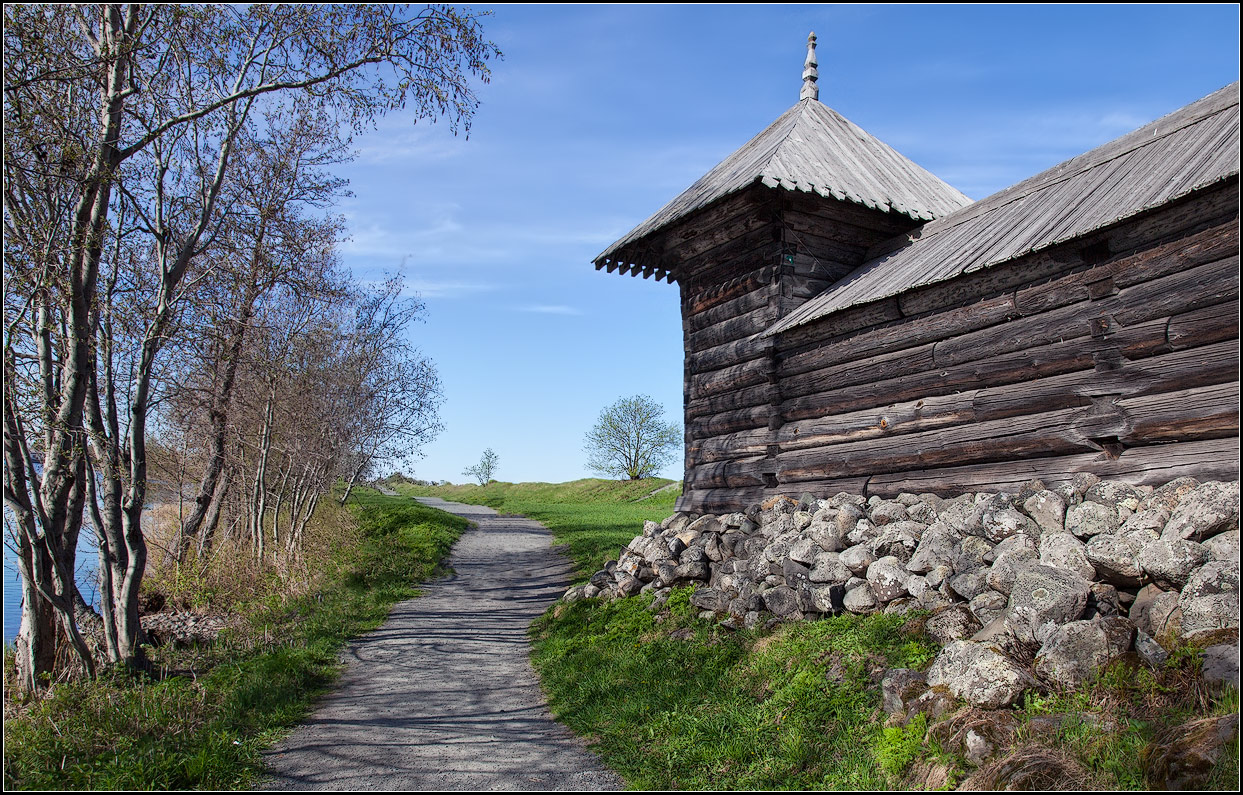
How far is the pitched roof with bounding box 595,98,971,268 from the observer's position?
9.70 metres

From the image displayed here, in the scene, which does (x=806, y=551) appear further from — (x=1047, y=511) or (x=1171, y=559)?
(x=1171, y=559)

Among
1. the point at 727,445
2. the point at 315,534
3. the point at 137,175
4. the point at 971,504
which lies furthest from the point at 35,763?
the point at 315,534

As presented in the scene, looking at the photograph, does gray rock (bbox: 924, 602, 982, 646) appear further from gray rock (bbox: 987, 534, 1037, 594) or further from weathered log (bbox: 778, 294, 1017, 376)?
weathered log (bbox: 778, 294, 1017, 376)

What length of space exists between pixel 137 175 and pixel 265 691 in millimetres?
5857

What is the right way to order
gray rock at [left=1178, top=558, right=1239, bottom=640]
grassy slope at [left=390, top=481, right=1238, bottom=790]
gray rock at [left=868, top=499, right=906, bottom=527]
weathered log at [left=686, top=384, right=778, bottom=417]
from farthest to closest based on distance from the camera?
weathered log at [left=686, top=384, right=778, bottom=417] < gray rock at [left=868, top=499, right=906, bottom=527] < gray rock at [left=1178, top=558, right=1239, bottom=640] < grassy slope at [left=390, top=481, right=1238, bottom=790]

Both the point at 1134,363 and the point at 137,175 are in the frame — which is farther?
the point at 137,175

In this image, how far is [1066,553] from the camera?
17.5 ft

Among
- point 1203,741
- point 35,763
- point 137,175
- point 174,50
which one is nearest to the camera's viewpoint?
point 1203,741

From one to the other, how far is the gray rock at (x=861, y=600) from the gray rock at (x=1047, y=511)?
145 cm

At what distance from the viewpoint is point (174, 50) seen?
25.9ft

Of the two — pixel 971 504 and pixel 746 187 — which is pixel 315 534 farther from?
pixel 971 504

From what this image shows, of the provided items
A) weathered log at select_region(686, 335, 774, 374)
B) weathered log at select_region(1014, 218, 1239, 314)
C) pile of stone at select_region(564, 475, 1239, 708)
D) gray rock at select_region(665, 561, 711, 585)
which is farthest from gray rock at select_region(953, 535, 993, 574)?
weathered log at select_region(686, 335, 774, 374)

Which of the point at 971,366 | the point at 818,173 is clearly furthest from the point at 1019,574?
the point at 818,173

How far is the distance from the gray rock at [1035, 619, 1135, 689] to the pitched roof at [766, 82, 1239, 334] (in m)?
3.22
